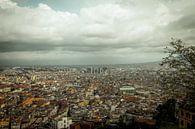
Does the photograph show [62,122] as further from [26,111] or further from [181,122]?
[181,122]

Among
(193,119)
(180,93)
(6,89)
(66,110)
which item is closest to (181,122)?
(193,119)

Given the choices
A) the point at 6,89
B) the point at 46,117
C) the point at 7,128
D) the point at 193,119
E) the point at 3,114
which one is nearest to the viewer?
the point at 193,119

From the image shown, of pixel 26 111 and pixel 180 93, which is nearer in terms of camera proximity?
pixel 180 93

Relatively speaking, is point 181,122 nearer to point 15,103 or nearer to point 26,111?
point 26,111

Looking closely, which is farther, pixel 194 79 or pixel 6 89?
pixel 6 89

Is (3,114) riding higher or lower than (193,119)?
lower

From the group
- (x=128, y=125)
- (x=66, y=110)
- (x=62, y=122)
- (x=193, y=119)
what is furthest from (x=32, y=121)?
(x=193, y=119)

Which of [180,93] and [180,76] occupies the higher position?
[180,76]

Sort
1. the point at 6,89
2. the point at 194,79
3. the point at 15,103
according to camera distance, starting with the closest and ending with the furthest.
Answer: the point at 194,79 < the point at 15,103 < the point at 6,89

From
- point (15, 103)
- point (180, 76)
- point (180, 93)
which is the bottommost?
point (15, 103)
